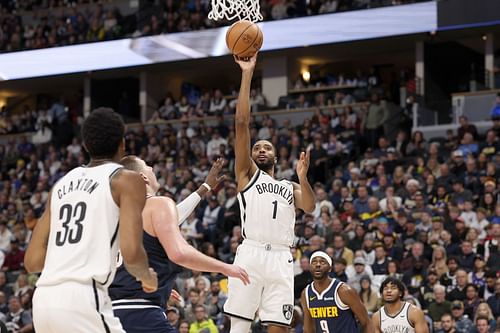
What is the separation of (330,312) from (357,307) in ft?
1.08

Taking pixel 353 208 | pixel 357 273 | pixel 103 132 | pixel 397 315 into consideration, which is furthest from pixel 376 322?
pixel 103 132

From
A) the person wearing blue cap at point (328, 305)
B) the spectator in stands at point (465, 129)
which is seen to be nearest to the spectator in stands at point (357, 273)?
the person wearing blue cap at point (328, 305)

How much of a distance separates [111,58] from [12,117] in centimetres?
533

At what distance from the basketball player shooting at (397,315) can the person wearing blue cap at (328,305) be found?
661 mm

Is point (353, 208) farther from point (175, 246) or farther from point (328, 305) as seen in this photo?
point (175, 246)

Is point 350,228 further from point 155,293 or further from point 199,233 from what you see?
point 155,293

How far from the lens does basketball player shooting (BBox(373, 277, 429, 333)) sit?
10516 mm

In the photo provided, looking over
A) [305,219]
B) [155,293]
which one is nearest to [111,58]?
[305,219]

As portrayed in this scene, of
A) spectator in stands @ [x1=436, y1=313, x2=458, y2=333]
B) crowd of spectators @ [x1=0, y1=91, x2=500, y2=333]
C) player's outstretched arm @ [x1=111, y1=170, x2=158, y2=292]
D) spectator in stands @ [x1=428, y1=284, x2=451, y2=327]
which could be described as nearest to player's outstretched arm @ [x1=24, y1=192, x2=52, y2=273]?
player's outstretched arm @ [x1=111, y1=170, x2=158, y2=292]

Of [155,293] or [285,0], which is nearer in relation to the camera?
[155,293]

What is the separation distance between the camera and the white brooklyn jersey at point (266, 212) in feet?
27.3

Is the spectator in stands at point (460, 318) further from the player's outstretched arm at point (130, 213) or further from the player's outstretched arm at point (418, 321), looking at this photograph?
the player's outstretched arm at point (130, 213)

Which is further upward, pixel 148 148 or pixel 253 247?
pixel 148 148

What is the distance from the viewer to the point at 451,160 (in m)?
17.6
